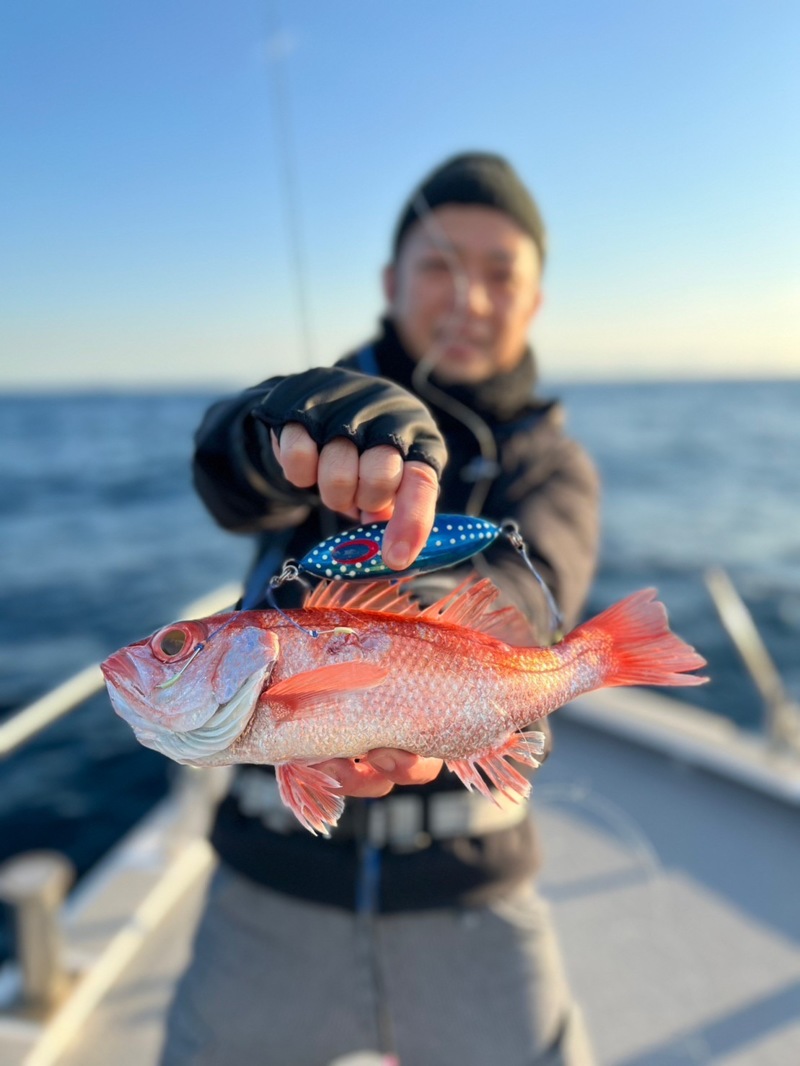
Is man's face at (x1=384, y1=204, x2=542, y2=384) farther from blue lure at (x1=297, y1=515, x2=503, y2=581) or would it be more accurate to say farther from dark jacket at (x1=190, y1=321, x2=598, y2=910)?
blue lure at (x1=297, y1=515, x2=503, y2=581)

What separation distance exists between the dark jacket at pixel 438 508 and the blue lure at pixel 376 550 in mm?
138

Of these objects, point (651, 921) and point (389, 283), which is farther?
point (651, 921)

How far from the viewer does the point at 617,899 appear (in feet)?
11.8

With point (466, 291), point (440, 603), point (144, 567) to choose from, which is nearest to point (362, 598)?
point (440, 603)

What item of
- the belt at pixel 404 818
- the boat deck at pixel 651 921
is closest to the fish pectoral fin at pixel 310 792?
the belt at pixel 404 818

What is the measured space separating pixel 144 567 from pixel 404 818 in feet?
40.6

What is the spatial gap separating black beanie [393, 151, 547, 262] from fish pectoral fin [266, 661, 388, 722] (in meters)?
2.05

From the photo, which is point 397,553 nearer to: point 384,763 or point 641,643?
point 384,763

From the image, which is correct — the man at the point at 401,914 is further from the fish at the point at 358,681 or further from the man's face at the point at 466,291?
the fish at the point at 358,681

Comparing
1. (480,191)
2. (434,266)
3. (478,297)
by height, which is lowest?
(478,297)

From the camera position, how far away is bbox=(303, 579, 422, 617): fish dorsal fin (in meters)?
1.13

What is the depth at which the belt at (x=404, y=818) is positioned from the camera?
209 centimetres

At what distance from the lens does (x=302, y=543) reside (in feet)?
6.96

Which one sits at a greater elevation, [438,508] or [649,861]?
[438,508]
